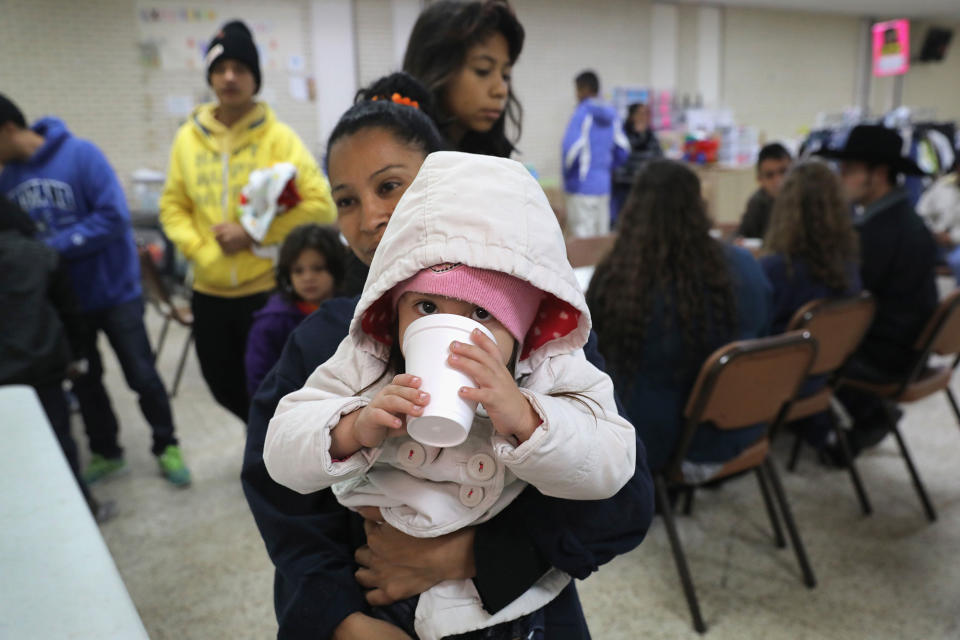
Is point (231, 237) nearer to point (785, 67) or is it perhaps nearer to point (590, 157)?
point (590, 157)

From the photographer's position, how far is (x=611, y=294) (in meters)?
2.13

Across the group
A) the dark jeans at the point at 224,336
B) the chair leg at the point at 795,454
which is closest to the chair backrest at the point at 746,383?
the chair leg at the point at 795,454

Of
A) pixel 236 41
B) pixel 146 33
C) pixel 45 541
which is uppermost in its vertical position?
pixel 146 33

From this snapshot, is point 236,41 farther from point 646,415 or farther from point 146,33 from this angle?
point 146,33

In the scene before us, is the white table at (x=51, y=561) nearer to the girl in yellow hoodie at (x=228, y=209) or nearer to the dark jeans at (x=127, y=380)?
the girl in yellow hoodie at (x=228, y=209)

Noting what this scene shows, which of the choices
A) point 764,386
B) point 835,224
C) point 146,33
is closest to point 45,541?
point 764,386

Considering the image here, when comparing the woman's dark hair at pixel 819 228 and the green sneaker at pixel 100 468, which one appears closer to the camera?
the woman's dark hair at pixel 819 228

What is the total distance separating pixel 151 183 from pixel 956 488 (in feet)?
22.6

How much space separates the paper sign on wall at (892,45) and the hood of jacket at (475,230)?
13762 mm

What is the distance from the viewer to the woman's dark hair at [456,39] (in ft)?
4.80

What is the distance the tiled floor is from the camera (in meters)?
2.09

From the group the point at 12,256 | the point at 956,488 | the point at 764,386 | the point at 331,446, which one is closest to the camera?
the point at 331,446

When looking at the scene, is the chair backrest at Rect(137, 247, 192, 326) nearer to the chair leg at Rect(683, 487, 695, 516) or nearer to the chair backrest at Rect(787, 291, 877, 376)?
the chair leg at Rect(683, 487, 695, 516)

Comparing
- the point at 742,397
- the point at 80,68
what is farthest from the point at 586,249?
the point at 80,68
